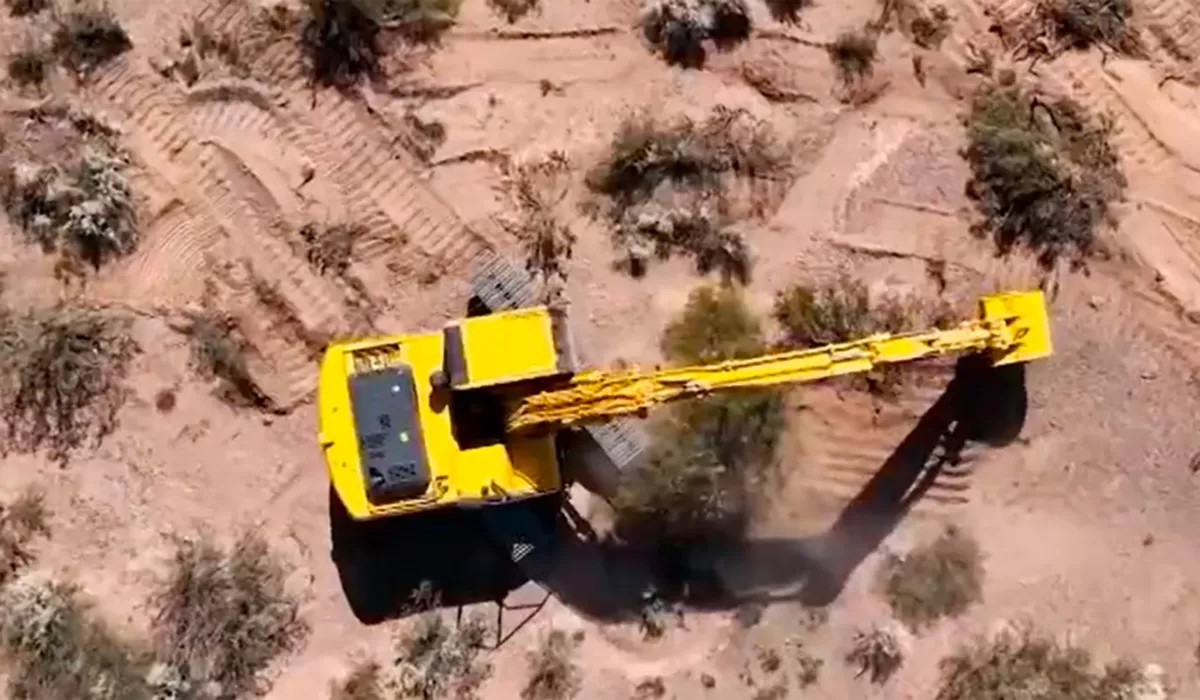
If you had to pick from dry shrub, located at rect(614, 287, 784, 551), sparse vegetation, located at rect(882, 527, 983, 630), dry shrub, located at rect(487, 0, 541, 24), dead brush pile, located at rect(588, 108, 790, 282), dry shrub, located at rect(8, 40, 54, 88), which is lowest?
sparse vegetation, located at rect(882, 527, 983, 630)

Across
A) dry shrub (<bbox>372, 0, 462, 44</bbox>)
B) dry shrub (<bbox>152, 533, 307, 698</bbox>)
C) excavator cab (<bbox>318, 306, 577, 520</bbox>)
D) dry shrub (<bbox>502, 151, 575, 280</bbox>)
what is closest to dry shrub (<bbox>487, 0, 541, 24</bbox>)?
dry shrub (<bbox>372, 0, 462, 44</bbox>)

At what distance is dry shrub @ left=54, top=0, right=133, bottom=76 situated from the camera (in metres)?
11.3

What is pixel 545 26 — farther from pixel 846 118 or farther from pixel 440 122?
pixel 846 118

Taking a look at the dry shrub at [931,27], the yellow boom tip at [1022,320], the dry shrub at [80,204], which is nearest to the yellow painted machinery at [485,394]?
the yellow boom tip at [1022,320]

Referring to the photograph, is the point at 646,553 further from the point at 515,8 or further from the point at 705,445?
the point at 515,8

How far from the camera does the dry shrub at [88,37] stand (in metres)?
11.3

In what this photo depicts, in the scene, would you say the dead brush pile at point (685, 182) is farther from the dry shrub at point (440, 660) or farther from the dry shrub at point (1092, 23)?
the dry shrub at point (440, 660)

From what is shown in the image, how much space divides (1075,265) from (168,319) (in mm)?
6120

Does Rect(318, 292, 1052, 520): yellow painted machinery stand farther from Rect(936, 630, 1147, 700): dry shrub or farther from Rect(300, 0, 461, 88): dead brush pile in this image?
Rect(936, 630, 1147, 700): dry shrub

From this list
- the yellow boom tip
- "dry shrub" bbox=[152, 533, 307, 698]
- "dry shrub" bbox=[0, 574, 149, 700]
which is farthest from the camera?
"dry shrub" bbox=[152, 533, 307, 698]

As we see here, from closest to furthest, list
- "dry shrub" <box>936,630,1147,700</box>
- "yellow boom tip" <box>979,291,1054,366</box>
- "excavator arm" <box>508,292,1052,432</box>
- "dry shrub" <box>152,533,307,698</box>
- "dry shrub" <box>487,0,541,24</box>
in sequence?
"excavator arm" <box>508,292,1052,432</box>, "yellow boom tip" <box>979,291,1054,366</box>, "dry shrub" <box>152,533,307,698</box>, "dry shrub" <box>936,630,1147,700</box>, "dry shrub" <box>487,0,541,24</box>

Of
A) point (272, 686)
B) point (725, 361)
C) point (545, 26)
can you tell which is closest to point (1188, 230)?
point (725, 361)

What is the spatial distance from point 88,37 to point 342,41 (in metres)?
1.67

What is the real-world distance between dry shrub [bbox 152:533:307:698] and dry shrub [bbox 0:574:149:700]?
0.29 meters
